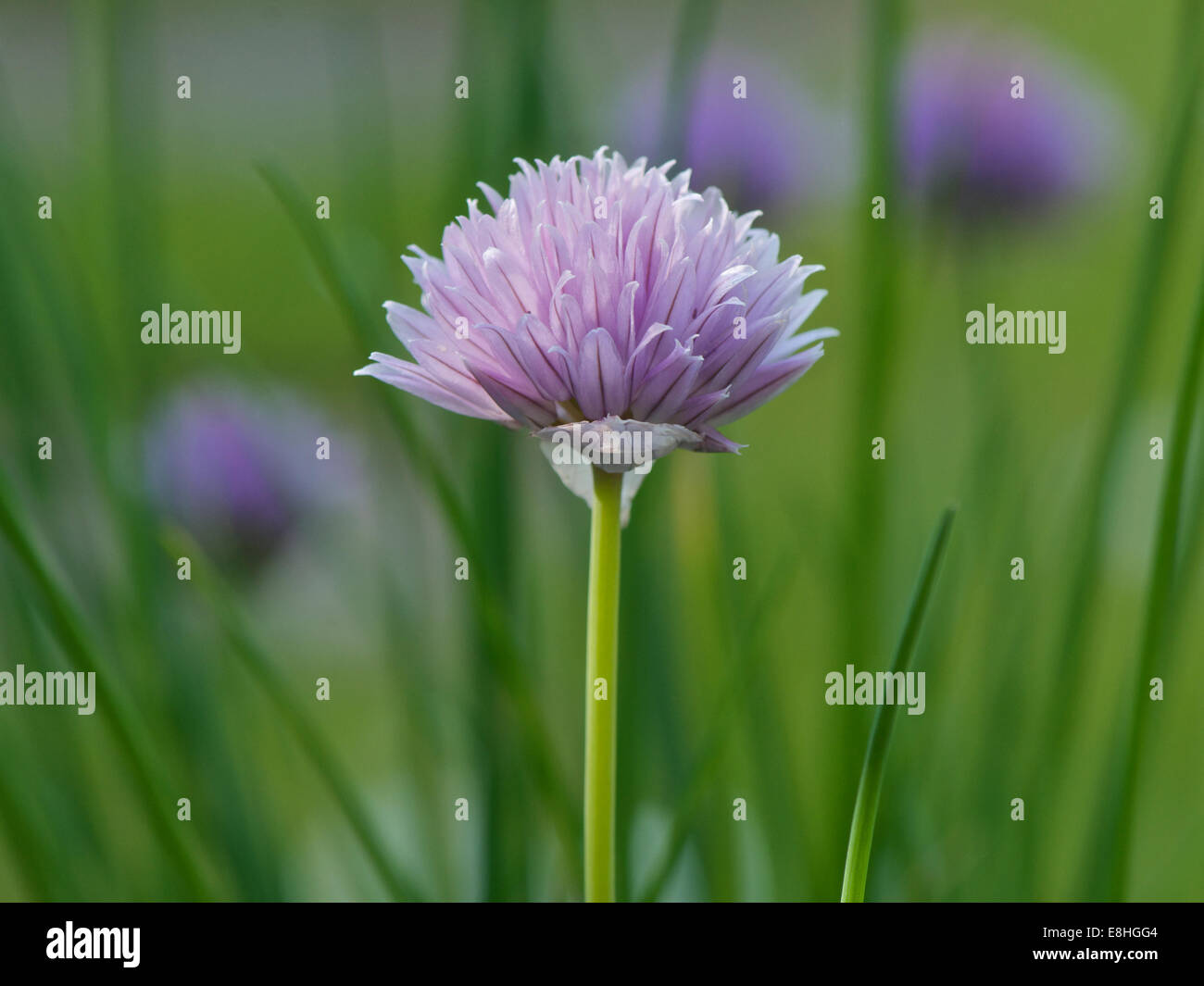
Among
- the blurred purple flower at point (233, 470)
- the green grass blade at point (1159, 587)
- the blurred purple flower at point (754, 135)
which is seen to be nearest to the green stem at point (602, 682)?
the green grass blade at point (1159, 587)

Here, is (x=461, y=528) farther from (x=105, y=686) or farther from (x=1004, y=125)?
(x=1004, y=125)

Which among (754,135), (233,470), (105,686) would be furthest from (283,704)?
(754,135)

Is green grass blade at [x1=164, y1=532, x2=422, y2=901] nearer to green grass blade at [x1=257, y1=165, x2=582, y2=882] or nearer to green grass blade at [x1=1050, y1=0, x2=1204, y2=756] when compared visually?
green grass blade at [x1=257, y1=165, x2=582, y2=882]

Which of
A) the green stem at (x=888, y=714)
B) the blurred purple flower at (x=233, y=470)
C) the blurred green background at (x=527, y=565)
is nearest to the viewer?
the green stem at (x=888, y=714)

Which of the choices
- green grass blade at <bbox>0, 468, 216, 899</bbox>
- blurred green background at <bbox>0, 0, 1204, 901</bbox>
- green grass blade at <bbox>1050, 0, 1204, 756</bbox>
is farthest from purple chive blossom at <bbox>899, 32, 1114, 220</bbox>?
green grass blade at <bbox>0, 468, 216, 899</bbox>

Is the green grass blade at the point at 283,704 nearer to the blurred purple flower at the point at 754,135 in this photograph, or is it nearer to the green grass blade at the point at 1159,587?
the green grass blade at the point at 1159,587
